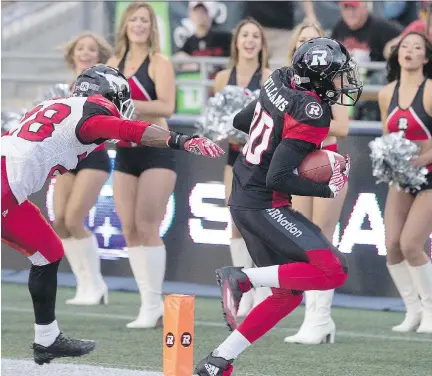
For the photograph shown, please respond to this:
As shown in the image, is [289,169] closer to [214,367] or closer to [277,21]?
[214,367]

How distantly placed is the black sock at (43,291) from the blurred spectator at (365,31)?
526 centimetres

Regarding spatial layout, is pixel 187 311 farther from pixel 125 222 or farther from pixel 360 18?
pixel 360 18

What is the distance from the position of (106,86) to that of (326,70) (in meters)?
1.21

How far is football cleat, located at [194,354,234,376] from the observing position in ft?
20.3

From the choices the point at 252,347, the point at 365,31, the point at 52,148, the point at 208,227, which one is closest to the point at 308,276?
the point at 52,148

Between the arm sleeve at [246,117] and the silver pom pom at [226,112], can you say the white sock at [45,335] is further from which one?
the silver pom pom at [226,112]

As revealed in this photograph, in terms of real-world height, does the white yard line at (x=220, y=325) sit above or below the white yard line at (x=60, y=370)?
below

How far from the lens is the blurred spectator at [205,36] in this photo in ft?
41.3

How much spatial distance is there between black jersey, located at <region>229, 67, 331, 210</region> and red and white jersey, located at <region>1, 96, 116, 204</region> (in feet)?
2.45

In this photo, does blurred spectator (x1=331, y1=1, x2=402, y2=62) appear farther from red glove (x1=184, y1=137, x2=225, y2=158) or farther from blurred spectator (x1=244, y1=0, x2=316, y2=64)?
red glove (x1=184, y1=137, x2=225, y2=158)

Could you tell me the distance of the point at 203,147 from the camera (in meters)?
5.83

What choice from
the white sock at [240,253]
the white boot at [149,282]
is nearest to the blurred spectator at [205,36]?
the white sock at [240,253]

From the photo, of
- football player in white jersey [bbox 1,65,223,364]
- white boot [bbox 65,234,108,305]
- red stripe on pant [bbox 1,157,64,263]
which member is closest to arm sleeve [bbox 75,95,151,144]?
football player in white jersey [bbox 1,65,223,364]

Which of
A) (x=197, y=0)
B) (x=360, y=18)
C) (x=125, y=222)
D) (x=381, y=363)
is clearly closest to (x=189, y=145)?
(x=381, y=363)
